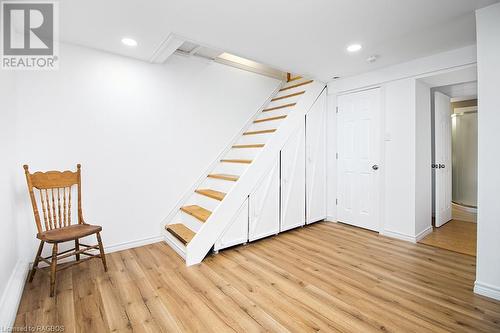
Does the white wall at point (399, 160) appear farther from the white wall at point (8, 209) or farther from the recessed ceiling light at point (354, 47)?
the white wall at point (8, 209)

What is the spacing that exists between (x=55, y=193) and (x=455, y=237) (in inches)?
196

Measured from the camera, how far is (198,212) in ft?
9.78

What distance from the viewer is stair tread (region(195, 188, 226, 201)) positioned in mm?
2892

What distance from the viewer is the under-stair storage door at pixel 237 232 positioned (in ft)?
9.05

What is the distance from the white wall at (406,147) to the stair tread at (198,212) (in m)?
2.50

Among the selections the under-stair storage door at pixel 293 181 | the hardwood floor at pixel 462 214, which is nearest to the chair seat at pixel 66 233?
the under-stair storage door at pixel 293 181

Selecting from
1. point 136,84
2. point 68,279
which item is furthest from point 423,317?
point 136,84

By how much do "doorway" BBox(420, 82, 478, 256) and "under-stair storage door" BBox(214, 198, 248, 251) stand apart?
2.37 m

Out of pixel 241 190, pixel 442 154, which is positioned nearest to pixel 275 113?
pixel 241 190

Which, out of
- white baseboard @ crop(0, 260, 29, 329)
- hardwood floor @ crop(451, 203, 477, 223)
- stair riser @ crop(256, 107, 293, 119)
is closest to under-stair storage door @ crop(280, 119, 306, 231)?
stair riser @ crop(256, 107, 293, 119)

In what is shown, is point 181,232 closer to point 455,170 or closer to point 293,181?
point 293,181

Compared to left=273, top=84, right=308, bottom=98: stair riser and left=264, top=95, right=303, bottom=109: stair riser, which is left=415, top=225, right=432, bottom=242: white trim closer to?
left=264, top=95, right=303, bottom=109: stair riser

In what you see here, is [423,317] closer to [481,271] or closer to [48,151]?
[481,271]

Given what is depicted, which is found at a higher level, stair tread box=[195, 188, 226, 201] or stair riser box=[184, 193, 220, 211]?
stair tread box=[195, 188, 226, 201]
